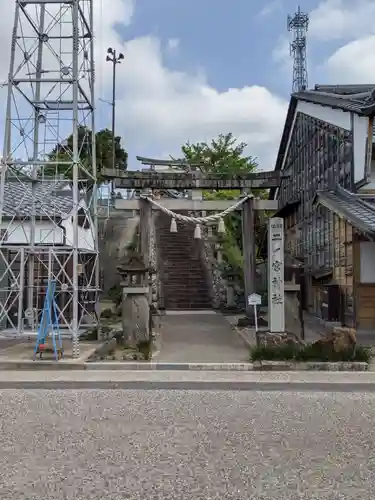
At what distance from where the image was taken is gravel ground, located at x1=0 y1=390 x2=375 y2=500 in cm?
484

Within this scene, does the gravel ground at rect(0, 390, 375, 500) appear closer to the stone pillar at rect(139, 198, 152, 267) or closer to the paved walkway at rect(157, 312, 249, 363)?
the paved walkway at rect(157, 312, 249, 363)

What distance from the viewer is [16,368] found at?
1160 cm

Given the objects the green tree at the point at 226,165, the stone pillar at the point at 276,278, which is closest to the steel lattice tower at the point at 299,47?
the green tree at the point at 226,165

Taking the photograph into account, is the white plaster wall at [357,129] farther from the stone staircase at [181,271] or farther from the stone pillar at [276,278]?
the stone staircase at [181,271]

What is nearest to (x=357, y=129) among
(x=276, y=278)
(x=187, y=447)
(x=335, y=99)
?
(x=335, y=99)

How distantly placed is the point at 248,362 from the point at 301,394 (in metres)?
2.74

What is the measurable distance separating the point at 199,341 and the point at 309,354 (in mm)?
4089

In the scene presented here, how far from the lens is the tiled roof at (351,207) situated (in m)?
15.5

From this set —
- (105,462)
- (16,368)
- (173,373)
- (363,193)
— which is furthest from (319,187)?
(105,462)

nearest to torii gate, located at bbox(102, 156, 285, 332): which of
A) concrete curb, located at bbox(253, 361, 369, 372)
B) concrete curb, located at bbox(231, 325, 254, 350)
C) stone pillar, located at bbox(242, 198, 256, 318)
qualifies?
stone pillar, located at bbox(242, 198, 256, 318)

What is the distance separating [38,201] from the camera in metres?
16.6

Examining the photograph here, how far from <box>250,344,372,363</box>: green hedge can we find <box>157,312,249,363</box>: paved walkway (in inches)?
21.5

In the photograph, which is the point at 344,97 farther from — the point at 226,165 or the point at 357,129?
the point at 226,165

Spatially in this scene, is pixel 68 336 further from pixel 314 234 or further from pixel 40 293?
pixel 314 234
